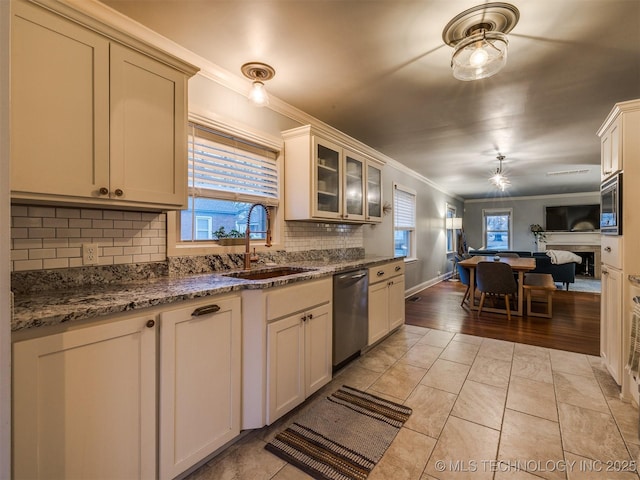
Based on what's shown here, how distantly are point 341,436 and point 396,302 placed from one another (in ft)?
6.25

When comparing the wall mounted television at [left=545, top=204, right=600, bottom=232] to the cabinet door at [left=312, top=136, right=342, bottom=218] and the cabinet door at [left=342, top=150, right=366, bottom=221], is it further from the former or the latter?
the cabinet door at [left=312, top=136, right=342, bottom=218]

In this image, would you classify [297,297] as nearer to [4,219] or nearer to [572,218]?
[4,219]

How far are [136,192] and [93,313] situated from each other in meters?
0.64

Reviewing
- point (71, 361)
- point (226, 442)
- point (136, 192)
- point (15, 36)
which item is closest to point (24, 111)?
point (15, 36)

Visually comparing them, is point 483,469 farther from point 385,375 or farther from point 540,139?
point 540,139

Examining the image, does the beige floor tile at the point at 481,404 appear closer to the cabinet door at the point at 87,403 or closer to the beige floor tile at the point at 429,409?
the beige floor tile at the point at 429,409

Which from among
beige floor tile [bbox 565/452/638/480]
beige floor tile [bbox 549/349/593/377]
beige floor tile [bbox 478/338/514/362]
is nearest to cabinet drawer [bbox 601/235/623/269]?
beige floor tile [bbox 549/349/593/377]

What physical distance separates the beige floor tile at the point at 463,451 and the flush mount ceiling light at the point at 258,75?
96.9 inches

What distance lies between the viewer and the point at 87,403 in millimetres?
1061

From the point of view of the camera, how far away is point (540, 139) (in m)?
3.87

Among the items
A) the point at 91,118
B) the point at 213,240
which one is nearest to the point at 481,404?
the point at 213,240

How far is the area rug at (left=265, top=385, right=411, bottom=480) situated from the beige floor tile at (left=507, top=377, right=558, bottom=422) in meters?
0.79

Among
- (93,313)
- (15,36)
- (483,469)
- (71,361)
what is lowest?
(483,469)

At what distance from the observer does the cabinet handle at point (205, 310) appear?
4.55 feet
